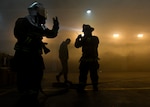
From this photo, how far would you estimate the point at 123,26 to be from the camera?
21469 mm

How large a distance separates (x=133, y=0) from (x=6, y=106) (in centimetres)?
1810

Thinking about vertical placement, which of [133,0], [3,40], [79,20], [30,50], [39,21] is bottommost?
[30,50]

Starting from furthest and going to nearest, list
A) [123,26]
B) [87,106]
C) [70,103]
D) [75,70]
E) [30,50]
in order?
[123,26] → [75,70] → [70,103] → [87,106] → [30,50]

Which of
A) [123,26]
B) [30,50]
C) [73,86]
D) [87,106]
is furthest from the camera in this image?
[123,26]

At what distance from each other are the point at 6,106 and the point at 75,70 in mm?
15237

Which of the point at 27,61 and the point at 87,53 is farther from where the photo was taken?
the point at 87,53

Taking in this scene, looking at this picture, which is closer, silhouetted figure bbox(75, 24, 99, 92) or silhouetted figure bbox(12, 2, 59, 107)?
silhouetted figure bbox(12, 2, 59, 107)

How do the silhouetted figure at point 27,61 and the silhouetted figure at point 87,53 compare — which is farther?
the silhouetted figure at point 87,53

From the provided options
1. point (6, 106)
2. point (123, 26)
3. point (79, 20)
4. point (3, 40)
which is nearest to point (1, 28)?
point (3, 40)

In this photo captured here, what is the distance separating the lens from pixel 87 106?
15.8ft

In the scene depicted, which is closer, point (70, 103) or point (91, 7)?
point (70, 103)

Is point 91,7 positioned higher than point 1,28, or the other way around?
point 91,7

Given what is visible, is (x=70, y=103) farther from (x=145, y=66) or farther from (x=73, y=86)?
(x=145, y=66)

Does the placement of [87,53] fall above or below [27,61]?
above
